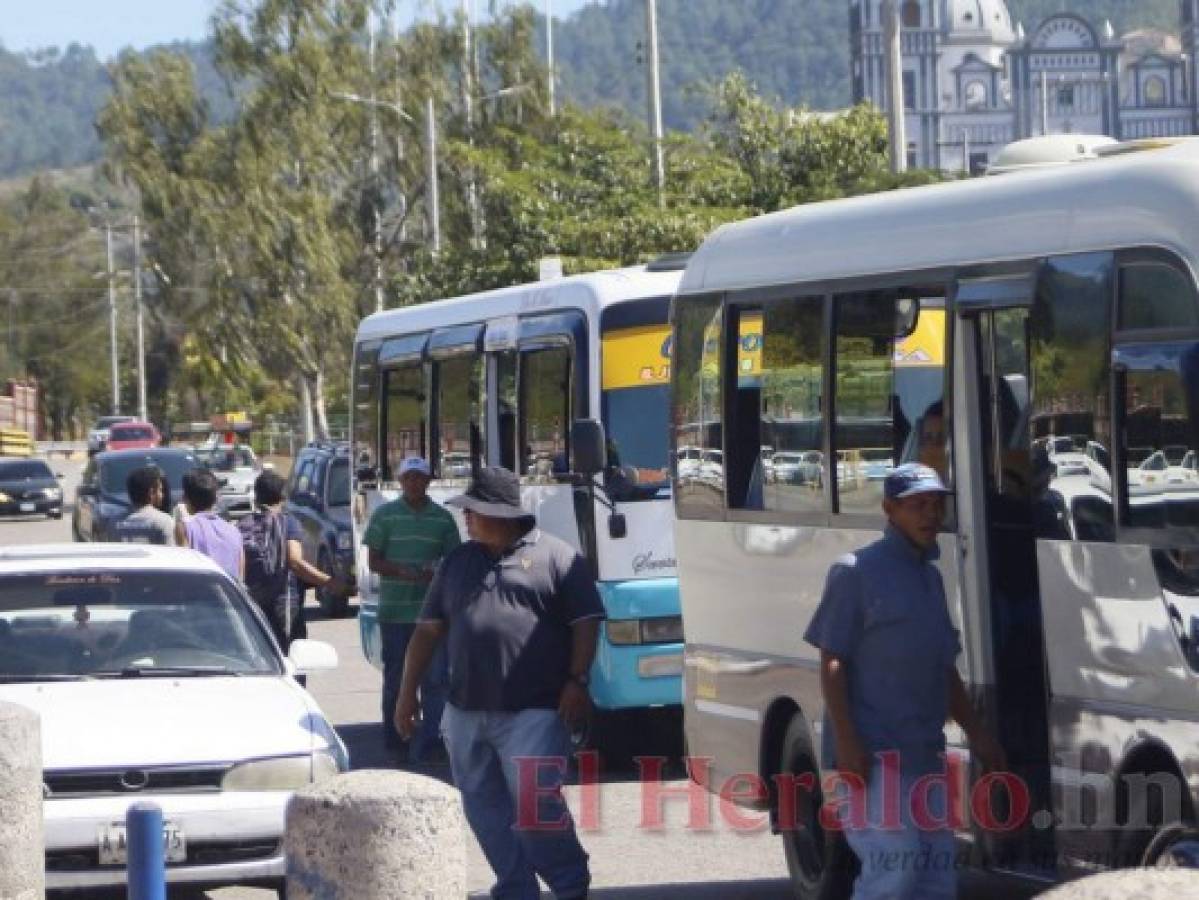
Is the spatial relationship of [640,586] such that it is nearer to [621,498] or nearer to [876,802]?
[621,498]

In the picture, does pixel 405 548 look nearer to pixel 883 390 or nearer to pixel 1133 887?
pixel 883 390

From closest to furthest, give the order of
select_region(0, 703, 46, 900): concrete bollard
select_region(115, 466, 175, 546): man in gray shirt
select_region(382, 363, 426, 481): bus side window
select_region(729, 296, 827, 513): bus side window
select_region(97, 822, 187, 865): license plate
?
select_region(0, 703, 46, 900): concrete bollard → select_region(97, 822, 187, 865): license plate → select_region(729, 296, 827, 513): bus side window → select_region(115, 466, 175, 546): man in gray shirt → select_region(382, 363, 426, 481): bus side window

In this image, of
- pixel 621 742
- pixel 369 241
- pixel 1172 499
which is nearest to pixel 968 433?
pixel 1172 499

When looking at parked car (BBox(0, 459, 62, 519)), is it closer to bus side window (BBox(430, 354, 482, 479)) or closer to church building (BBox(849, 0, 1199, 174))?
bus side window (BBox(430, 354, 482, 479))

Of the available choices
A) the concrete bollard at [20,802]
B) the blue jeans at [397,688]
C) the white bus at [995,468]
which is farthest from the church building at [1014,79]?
the concrete bollard at [20,802]

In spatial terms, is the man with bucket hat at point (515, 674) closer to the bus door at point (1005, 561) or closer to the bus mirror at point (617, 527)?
the bus door at point (1005, 561)

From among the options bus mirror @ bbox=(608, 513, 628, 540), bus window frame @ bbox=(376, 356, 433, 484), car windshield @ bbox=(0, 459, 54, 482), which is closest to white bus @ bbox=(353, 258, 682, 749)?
bus mirror @ bbox=(608, 513, 628, 540)

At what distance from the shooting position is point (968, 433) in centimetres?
891

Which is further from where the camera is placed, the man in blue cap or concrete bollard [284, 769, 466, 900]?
the man in blue cap

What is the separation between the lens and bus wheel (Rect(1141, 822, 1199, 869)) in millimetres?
7102

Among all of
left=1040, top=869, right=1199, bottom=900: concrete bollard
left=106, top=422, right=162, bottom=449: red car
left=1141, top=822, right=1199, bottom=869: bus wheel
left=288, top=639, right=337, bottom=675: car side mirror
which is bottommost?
left=1141, top=822, right=1199, bottom=869: bus wheel

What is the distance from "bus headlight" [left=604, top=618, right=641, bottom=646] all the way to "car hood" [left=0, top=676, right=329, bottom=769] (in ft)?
12.6

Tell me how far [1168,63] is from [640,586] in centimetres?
18936

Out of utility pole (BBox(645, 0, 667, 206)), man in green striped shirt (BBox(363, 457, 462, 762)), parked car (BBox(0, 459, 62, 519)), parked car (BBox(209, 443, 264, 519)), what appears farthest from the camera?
parked car (BBox(0, 459, 62, 519))
